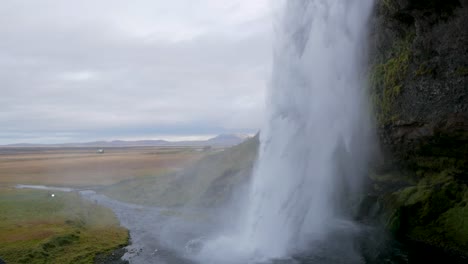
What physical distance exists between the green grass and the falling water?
1082 cm

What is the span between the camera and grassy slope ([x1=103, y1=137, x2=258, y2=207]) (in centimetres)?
5431

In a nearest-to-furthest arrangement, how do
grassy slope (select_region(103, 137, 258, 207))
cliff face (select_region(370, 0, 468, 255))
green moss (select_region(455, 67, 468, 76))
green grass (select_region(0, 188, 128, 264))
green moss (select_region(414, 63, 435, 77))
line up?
green moss (select_region(455, 67, 468, 76))
cliff face (select_region(370, 0, 468, 255))
green grass (select_region(0, 188, 128, 264))
green moss (select_region(414, 63, 435, 77))
grassy slope (select_region(103, 137, 258, 207))

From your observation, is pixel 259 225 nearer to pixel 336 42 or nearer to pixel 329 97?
pixel 329 97

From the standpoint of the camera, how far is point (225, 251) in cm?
2830

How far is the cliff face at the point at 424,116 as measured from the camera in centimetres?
2867

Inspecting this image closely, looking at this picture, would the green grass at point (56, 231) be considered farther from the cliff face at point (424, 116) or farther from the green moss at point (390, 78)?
the green moss at point (390, 78)

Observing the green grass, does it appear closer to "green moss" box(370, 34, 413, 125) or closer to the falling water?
the falling water

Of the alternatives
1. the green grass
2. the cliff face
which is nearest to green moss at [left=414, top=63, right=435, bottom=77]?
the cliff face

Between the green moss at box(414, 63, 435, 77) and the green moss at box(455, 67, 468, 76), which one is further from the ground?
the green moss at box(414, 63, 435, 77)

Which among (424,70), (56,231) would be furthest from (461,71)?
(56,231)

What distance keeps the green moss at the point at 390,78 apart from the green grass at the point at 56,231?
87.4ft

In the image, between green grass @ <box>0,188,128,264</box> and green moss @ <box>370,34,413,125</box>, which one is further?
green moss @ <box>370,34,413,125</box>

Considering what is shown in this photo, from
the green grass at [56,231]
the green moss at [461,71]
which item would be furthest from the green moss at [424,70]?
the green grass at [56,231]

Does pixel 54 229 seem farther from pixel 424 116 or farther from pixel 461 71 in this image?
pixel 461 71
